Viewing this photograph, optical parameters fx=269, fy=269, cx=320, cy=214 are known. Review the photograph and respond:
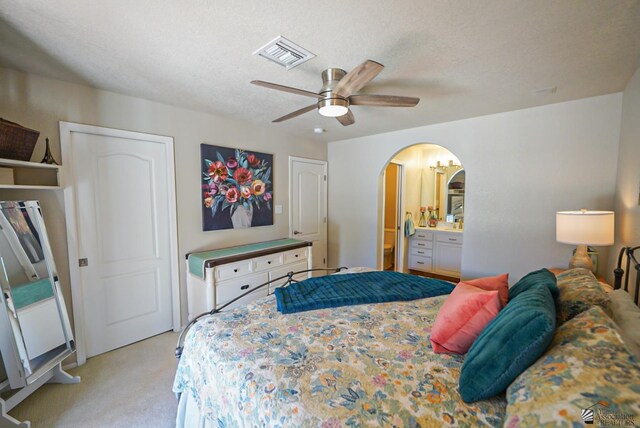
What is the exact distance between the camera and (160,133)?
277 cm

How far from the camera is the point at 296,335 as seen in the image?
1.46 meters

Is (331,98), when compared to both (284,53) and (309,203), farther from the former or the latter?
(309,203)

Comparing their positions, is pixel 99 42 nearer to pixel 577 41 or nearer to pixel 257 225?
pixel 257 225

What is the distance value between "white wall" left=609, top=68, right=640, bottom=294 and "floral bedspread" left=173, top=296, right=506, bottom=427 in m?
1.65

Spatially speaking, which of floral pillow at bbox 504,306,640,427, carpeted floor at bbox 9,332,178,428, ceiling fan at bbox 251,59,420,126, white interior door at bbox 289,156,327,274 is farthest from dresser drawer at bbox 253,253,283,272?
floral pillow at bbox 504,306,640,427

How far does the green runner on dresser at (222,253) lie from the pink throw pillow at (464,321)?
215 centimetres

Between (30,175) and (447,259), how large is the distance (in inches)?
207

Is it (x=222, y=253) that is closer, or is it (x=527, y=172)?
(x=527, y=172)

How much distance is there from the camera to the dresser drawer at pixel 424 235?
4848 mm

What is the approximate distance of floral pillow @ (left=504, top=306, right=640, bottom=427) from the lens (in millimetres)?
637

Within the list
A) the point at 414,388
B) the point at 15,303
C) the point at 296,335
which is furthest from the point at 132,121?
the point at 414,388

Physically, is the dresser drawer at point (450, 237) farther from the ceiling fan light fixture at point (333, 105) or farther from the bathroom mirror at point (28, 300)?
the bathroom mirror at point (28, 300)

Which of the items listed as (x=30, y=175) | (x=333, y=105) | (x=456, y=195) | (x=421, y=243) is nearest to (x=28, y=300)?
(x=30, y=175)

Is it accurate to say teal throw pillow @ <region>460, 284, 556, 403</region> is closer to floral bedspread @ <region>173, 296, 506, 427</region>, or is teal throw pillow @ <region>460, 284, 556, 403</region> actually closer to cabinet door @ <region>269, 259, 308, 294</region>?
floral bedspread @ <region>173, 296, 506, 427</region>
